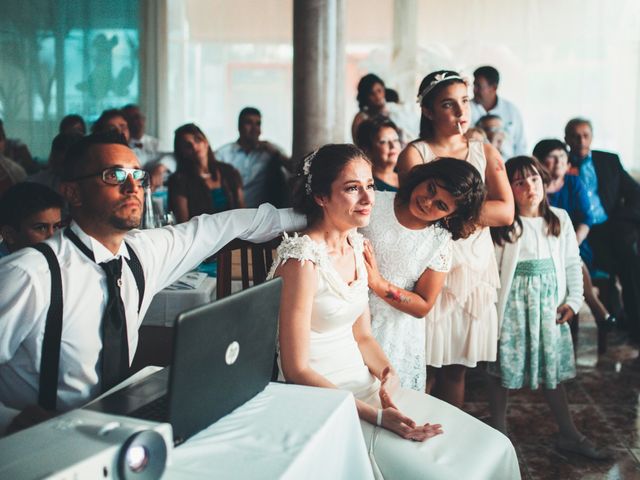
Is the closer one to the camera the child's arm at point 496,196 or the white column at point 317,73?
the child's arm at point 496,196

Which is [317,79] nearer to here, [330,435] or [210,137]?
[210,137]

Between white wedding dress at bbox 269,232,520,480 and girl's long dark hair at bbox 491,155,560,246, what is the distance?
0.92 m

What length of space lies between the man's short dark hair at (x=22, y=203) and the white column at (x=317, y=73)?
2322 millimetres

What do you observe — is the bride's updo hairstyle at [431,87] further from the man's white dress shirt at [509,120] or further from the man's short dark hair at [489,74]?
the man's short dark hair at [489,74]

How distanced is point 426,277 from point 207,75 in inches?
208

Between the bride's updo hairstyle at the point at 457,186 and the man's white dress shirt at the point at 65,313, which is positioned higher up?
the bride's updo hairstyle at the point at 457,186

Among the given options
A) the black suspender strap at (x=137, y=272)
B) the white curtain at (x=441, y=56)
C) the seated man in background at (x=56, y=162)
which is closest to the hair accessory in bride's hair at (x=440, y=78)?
the black suspender strap at (x=137, y=272)

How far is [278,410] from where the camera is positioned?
54.1 inches

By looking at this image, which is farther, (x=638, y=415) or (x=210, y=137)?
(x=210, y=137)

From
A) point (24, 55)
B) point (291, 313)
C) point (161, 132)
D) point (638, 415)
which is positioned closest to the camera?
point (291, 313)

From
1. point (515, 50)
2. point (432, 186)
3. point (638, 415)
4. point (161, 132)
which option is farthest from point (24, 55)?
point (638, 415)

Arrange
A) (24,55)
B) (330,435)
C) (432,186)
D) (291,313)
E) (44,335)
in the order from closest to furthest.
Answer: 1. (330,435)
2. (44,335)
3. (291,313)
4. (432,186)
5. (24,55)

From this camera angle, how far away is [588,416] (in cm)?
329

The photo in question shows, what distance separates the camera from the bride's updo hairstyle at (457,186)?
229 cm
